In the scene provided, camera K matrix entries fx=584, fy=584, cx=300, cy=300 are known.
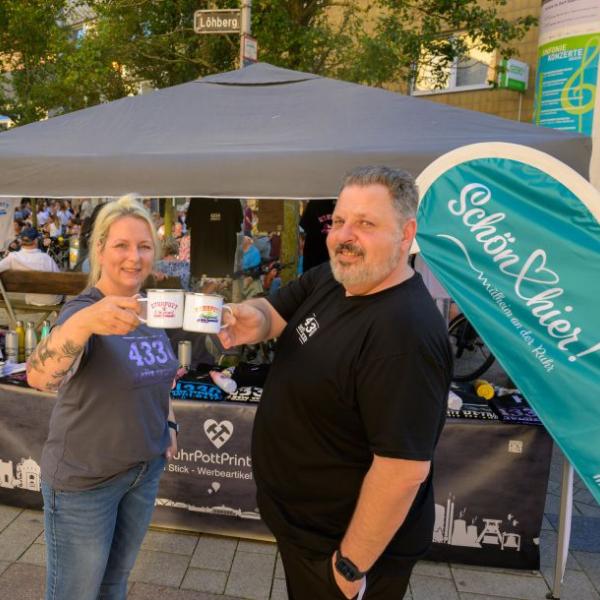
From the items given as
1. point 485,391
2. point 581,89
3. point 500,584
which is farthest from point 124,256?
point 581,89

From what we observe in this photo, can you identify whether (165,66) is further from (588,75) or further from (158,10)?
(588,75)

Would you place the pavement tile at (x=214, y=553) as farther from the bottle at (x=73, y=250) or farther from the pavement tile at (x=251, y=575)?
A: the bottle at (x=73, y=250)

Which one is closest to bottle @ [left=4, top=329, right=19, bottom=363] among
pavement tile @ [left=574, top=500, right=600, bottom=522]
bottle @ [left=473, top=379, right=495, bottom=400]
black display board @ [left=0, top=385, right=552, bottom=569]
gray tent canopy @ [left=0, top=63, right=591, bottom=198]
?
black display board @ [left=0, top=385, right=552, bottom=569]

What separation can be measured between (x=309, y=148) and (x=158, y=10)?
7.48m

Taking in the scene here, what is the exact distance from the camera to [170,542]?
10.7ft

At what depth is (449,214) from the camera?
2682 mm

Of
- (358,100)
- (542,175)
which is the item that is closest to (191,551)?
(542,175)

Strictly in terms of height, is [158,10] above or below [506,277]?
above

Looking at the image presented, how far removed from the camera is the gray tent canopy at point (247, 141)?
3.13 metres

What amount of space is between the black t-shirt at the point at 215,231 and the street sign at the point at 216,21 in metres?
1.59

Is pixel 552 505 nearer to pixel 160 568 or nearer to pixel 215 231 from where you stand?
pixel 160 568

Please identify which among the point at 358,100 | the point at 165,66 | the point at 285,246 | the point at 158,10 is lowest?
the point at 285,246

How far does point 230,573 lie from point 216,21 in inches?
187

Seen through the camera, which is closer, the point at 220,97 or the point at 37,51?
the point at 220,97
